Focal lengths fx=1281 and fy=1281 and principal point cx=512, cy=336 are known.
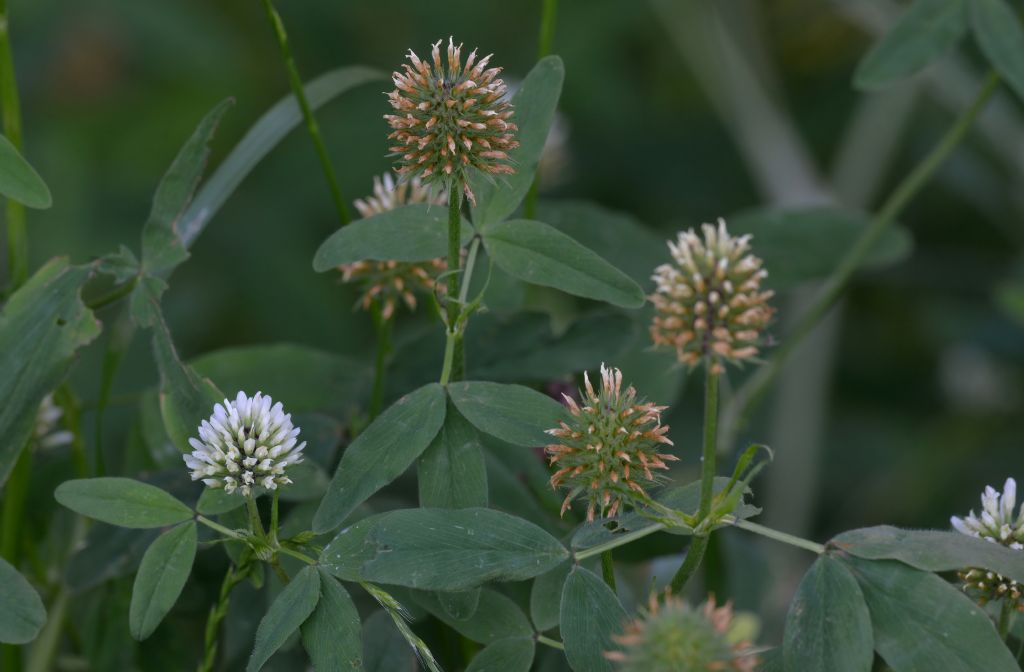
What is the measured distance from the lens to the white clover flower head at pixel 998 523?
3.15 ft

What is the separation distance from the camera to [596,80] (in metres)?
3.11

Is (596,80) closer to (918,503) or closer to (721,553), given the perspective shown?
(918,503)

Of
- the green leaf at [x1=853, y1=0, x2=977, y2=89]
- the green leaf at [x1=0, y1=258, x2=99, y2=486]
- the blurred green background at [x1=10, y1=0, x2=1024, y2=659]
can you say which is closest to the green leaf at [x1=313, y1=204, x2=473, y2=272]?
the green leaf at [x1=0, y1=258, x2=99, y2=486]

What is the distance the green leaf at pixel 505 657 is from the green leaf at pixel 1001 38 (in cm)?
88

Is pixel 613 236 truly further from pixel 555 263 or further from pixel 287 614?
pixel 287 614

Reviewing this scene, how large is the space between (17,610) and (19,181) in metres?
0.37

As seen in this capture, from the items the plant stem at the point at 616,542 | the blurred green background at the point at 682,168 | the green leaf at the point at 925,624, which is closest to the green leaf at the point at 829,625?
the green leaf at the point at 925,624

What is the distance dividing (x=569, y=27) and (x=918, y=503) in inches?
54.8

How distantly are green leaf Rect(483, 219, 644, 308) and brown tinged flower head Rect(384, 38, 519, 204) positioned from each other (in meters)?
0.09

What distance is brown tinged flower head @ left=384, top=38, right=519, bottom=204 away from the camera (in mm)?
965

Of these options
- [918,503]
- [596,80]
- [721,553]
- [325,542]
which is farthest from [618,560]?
[596,80]

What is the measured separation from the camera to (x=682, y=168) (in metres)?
3.23

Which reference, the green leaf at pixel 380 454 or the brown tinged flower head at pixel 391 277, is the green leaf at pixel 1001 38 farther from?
the green leaf at pixel 380 454

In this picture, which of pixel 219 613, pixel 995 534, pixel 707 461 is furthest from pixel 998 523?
pixel 219 613
